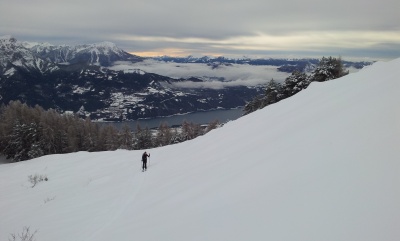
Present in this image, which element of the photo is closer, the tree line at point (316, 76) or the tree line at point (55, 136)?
the tree line at point (316, 76)

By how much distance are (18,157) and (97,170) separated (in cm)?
5303

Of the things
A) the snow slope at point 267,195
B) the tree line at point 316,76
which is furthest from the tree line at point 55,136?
the snow slope at point 267,195

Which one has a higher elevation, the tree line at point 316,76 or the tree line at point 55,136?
the tree line at point 316,76

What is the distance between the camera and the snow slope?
17.6ft

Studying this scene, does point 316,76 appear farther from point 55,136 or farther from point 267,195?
point 55,136

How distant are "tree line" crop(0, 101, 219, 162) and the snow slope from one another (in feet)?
177

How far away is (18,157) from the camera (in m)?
63.0

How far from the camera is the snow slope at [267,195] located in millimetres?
5379

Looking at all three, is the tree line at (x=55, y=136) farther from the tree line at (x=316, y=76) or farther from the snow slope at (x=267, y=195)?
the snow slope at (x=267, y=195)

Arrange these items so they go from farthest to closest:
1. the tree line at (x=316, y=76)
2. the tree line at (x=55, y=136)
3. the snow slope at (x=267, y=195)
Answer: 1. the tree line at (x=55, y=136)
2. the tree line at (x=316, y=76)
3. the snow slope at (x=267, y=195)

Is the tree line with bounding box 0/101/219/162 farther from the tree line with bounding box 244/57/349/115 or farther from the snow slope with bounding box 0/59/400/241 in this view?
the snow slope with bounding box 0/59/400/241

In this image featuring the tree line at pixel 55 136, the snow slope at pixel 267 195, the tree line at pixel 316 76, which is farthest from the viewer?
the tree line at pixel 55 136

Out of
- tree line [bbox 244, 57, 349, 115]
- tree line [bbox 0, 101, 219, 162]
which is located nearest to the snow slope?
tree line [bbox 244, 57, 349, 115]

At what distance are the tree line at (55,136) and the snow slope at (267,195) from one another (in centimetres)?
5410
